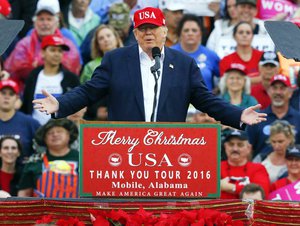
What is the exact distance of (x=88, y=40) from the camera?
1559 centimetres

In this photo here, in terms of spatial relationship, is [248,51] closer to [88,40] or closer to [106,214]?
[88,40]

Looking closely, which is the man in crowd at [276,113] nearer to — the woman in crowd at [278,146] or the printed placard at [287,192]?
the woman in crowd at [278,146]

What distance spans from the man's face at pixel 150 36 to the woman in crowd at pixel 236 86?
17.2 ft

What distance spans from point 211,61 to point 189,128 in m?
7.01

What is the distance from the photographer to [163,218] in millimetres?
8000

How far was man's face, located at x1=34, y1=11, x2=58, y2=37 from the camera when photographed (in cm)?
1538

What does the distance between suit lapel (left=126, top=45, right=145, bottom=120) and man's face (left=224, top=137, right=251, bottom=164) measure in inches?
157

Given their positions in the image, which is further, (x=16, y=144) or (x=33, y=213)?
(x=16, y=144)

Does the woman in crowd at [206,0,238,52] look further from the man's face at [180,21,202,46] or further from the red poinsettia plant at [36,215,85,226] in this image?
the red poinsettia plant at [36,215,85,226]

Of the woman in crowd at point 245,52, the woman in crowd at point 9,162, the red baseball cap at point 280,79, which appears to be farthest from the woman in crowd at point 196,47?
the woman in crowd at point 9,162

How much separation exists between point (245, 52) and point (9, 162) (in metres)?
3.66

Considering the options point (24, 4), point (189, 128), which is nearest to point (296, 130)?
point (24, 4)

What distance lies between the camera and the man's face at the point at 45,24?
15383 mm

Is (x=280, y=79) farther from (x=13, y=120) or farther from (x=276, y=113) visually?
(x=13, y=120)
